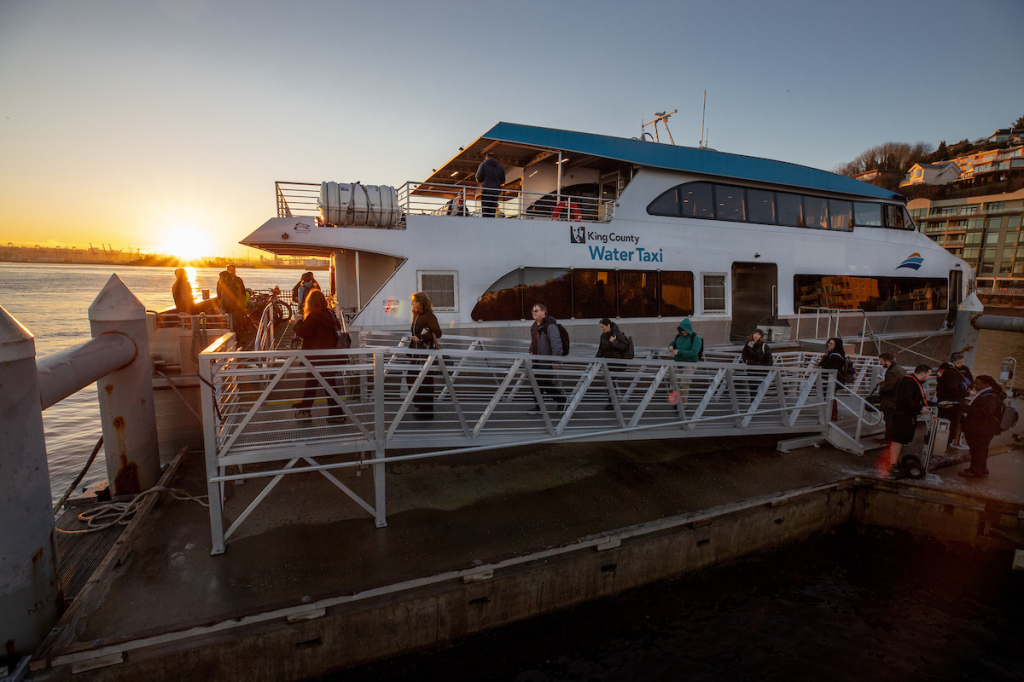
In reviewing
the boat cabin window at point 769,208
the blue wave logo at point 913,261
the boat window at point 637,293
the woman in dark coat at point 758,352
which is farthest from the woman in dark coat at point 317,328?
the blue wave logo at point 913,261

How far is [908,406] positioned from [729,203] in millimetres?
7092

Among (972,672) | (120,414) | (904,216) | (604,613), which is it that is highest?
(904,216)

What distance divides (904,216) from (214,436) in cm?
1985

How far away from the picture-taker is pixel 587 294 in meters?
10.5

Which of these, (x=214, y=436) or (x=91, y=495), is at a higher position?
(x=214, y=436)

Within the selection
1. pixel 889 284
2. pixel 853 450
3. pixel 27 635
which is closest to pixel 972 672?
pixel 853 450

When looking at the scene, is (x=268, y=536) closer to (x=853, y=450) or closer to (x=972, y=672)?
(x=972, y=672)

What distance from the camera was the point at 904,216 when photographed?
1543cm

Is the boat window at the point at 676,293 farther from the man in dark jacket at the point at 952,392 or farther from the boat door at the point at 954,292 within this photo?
the boat door at the point at 954,292

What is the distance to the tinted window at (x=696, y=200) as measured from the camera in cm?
1168

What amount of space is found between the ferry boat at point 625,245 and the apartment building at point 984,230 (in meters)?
56.8

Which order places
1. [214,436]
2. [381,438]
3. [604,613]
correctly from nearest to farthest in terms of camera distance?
1. [214,436]
2. [381,438]
3. [604,613]

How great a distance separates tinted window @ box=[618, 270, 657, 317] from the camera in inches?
430

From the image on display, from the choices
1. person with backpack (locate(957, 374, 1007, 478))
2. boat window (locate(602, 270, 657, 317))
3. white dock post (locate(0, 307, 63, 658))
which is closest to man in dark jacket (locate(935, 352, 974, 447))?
person with backpack (locate(957, 374, 1007, 478))
